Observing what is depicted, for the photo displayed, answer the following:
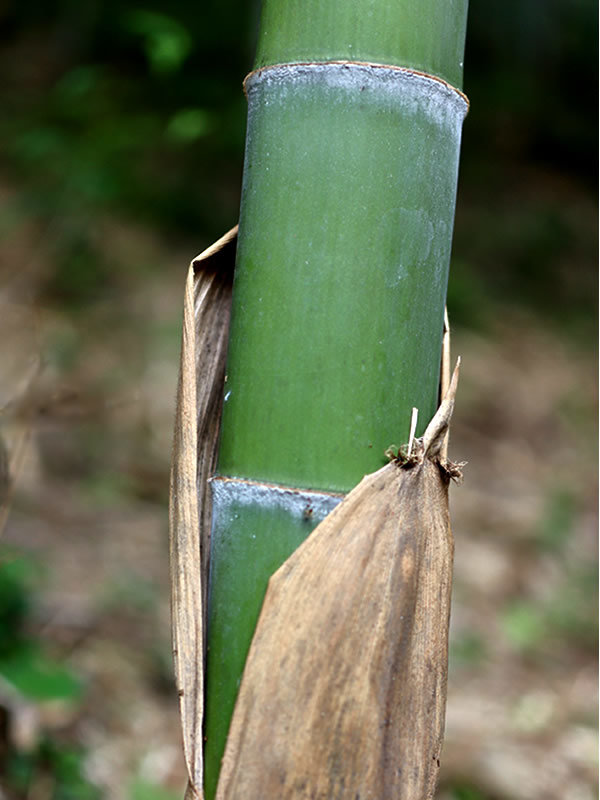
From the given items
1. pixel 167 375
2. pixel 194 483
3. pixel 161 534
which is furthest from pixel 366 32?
pixel 167 375

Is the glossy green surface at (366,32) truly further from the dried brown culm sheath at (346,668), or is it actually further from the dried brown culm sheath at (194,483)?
the dried brown culm sheath at (346,668)

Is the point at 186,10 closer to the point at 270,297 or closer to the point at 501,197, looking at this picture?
the point at 501,197

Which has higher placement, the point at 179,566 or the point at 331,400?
the point at 331,400

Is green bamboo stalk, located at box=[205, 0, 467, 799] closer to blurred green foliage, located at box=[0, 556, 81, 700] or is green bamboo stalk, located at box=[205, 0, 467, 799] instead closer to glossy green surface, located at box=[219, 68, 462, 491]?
glossy green surface, located at box=[219, 68, 462, 491]

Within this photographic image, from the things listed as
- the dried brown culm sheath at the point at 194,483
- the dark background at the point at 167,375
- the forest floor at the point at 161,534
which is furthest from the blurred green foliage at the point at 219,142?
the dried brown culm sheath at the point at 194,483

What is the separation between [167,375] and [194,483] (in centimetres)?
252

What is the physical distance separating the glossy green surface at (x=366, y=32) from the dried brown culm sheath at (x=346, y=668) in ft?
0.99

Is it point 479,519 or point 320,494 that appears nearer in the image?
point 320,494

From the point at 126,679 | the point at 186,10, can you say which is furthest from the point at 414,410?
the point at 186,10

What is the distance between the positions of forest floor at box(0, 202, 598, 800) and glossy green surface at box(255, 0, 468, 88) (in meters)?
0.63

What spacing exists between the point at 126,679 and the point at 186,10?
3.45m

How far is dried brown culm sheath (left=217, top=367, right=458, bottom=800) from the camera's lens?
21.9 inches

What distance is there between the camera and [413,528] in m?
0.58

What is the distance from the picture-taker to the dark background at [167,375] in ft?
5.47
